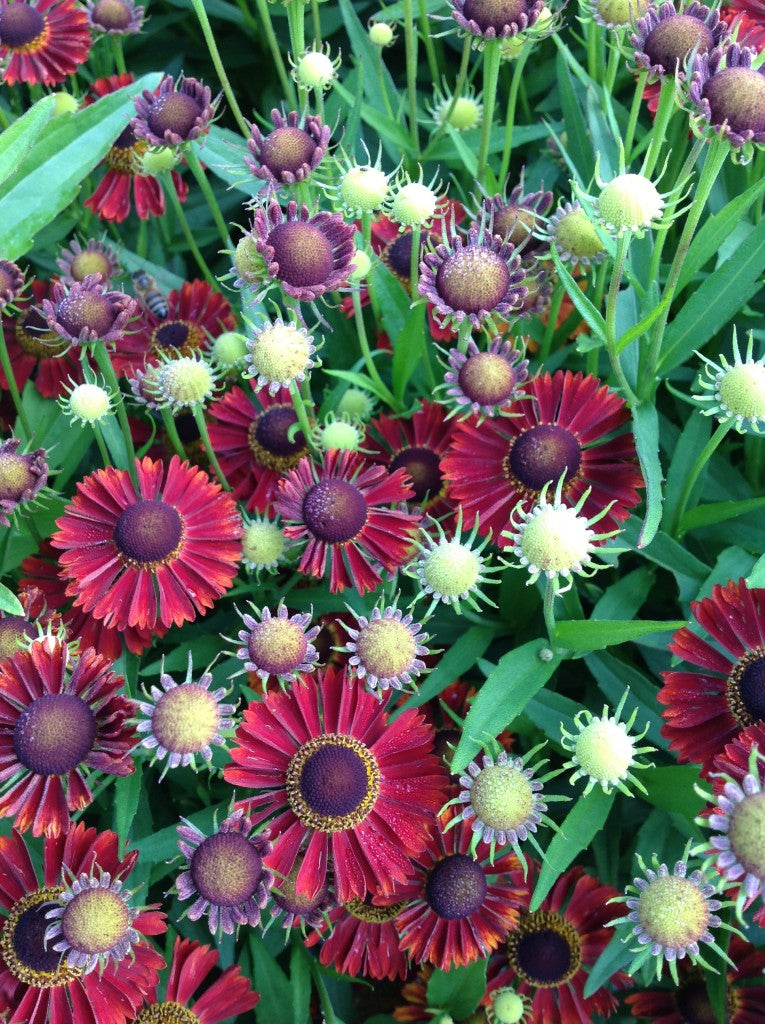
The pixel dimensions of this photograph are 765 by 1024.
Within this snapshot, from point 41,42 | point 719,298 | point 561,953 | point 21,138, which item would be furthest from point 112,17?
point 561,953

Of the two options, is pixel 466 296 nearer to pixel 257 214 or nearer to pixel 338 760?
pixel 257 214

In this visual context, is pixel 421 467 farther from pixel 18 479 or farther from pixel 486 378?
pixel 18 479

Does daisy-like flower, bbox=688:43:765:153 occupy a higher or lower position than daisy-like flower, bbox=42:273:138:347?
higher

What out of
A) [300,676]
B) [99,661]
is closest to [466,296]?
[300,676]

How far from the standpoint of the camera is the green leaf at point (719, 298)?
1302mm

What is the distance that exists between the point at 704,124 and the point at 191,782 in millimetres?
1045

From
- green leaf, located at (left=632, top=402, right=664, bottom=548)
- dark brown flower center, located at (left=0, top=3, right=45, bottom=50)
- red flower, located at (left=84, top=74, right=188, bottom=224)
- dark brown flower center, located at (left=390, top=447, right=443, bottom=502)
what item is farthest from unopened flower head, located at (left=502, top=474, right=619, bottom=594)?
dark brown flower center, located at (left=0, top=3, right=45, bottom=50)

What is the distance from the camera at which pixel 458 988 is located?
128 centimetres

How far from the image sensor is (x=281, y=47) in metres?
2.09

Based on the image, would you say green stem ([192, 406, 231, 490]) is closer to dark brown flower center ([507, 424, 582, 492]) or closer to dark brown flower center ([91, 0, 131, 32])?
dark brown flower center ([507, 424, 582, 492])

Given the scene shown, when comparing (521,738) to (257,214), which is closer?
(257,214)

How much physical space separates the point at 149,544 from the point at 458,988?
69 cm

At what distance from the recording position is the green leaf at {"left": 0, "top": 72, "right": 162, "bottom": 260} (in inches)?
58.0

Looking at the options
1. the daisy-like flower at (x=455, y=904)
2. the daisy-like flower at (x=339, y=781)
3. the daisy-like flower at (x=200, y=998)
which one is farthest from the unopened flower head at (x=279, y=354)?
the daisy-like flower at (x=200, y=998)
